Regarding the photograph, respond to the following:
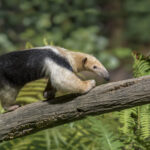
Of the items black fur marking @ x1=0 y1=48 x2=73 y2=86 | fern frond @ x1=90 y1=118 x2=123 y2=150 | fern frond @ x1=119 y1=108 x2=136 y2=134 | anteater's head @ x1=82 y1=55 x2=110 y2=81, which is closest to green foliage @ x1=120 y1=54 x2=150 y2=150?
fern frond @ x1=119 y1=108 x2=136 y2=134

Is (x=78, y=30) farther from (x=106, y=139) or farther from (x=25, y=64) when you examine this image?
(x=106, y=139)

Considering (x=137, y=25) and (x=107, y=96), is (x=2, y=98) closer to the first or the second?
(x=107, y=96)

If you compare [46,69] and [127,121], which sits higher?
[46,69]

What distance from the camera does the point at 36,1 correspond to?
871 cm

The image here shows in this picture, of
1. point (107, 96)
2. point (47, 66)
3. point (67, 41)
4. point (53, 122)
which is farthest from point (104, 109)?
point (67, 41)

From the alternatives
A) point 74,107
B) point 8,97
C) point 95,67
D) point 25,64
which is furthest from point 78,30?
point 74,107

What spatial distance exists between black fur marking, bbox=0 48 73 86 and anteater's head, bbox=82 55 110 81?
0.32 metres

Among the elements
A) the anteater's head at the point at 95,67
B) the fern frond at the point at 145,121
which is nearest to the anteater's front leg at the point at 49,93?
the anteater's head at the point at 95,67

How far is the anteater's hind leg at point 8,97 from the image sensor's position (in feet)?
12.0

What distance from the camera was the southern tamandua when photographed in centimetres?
338

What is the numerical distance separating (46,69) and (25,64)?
25 cm

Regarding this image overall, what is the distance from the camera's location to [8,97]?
3.76 meters

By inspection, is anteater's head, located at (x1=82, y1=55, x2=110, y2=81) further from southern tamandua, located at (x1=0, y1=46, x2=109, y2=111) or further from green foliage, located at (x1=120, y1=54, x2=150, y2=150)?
green foliage, located at (x1=120, y1=54, x2=150, y2=150)

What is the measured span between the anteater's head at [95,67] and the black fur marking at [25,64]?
319 mm
